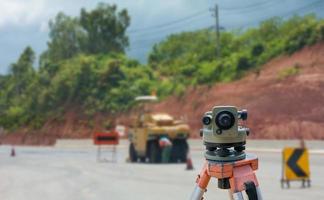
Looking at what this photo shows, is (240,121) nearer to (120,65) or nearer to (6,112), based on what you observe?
(120,65)

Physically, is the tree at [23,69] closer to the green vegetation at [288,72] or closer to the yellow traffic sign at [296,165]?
the green vegetation at [288,72]

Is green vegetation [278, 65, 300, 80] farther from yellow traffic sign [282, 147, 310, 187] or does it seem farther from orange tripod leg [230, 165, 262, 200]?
orange tripod leg [230, 165, 262, 200]

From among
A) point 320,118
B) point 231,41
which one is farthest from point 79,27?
point 320,118

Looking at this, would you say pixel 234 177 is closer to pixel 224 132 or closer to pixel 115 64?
pixel 224 132

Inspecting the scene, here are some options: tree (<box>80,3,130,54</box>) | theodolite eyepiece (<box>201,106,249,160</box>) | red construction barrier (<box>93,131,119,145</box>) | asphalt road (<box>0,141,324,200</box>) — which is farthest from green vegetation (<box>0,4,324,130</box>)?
theodolite eyepiece (<box>201,106,249,160</box>)

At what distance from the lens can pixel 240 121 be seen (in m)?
5.39

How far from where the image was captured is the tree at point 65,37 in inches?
3789

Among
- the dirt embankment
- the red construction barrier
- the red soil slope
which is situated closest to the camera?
the red construction barrier

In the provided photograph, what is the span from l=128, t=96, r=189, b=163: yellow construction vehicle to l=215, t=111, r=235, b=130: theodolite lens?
78.6 ft

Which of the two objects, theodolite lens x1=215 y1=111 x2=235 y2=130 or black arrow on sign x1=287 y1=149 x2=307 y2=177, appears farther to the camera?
black arrow on sign x1=287 y1=149 x2=307 y2=177

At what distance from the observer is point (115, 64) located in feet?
266

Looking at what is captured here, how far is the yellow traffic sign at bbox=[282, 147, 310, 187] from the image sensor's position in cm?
1606

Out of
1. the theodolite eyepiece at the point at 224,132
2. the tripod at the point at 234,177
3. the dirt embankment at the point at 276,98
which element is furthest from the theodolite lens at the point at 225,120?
the dirt embankment at the point at 276,98

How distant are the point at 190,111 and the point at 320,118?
18.2 meters
